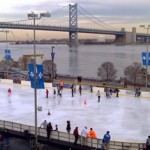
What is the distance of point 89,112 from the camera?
74.5 feet

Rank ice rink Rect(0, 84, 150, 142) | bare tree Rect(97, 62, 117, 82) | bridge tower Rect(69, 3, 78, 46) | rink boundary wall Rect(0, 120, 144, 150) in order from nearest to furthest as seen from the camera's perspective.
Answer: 1. rink boundary wall Rect(0, 120, 144, 150)
2. ice rink Rect(0, 84, 150, 142)
3. bare tree Rect(97, 62, 117, 82)
4. bridge tower Rect(69, 3, 78, 46)

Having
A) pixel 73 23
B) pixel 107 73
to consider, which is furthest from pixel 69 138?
pixel 73 23

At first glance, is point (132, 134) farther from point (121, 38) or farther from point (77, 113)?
point (121, 38)

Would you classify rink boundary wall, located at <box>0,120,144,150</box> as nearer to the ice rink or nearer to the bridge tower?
the ice rink

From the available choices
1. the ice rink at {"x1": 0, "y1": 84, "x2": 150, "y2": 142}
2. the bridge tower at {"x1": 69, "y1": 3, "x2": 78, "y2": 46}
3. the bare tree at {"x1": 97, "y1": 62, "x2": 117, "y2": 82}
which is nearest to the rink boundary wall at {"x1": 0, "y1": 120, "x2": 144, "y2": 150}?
the ice rink at {"x1": 0, "y1": 84, "x2": 150, "y2": 142}

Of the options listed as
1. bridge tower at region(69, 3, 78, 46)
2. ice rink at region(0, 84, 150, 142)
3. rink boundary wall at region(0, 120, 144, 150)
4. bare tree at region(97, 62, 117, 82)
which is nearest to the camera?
rink boundary wall at region(0, 120, 144, 150)

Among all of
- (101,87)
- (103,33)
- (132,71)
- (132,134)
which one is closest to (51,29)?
(103,33)

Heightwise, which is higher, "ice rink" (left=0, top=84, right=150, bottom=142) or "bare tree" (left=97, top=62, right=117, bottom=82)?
"bare tree" (left=97, top=62, right=117, bottom=82)

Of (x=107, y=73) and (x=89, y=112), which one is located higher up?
(x=107, y=73)

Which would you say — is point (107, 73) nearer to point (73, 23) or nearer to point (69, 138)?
point (69, 138)

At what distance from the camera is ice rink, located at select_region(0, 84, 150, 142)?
1848 centimetres

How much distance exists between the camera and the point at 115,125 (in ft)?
63.3

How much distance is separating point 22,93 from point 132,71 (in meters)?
19.2

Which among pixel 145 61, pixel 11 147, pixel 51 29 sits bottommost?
pixel 11 147
